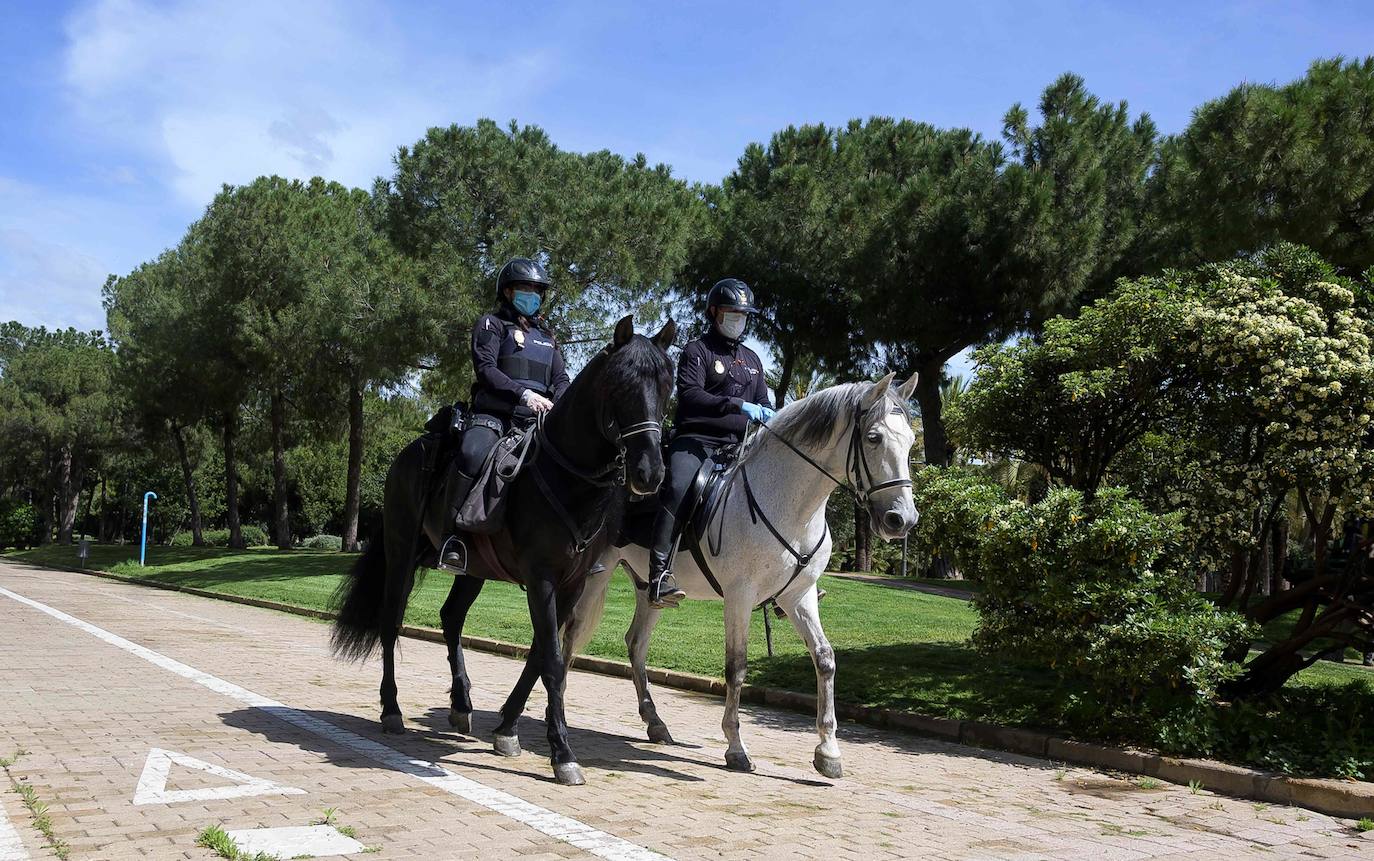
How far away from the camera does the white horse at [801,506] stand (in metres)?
6.96

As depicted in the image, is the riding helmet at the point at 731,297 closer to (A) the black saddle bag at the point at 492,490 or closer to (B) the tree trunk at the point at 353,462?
(A) the black saddle bag at the point at 492,490

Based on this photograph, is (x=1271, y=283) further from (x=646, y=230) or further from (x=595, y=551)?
(x=646, y=230)

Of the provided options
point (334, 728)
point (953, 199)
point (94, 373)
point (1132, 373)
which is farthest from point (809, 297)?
point (94, 373)

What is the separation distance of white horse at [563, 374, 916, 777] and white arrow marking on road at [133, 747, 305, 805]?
307 cm

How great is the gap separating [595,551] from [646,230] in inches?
832

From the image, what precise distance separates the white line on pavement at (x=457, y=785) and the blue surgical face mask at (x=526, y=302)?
321 cm

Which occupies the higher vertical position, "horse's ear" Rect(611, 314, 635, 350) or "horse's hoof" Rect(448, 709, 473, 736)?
"horse's ear" Rect(611, 314, 635, 350)

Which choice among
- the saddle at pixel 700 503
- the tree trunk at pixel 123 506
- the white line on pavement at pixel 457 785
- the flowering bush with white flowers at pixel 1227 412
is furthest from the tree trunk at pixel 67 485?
the saddle at pixel 700 503

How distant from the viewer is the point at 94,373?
57.9 metres

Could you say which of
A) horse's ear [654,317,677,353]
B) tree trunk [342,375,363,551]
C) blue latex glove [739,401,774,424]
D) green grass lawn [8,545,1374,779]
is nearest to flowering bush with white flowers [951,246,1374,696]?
green grass lawn [8,545,1374,779]

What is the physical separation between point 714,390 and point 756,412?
0.39 meters

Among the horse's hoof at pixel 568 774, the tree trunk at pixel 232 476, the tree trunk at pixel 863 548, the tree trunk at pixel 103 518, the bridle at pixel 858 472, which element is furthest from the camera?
the tree trunk at pixel 103 518

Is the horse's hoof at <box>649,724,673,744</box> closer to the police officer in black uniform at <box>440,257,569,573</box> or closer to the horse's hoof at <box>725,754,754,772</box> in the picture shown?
the horse's hoof at <box>725,754,754,772</box>

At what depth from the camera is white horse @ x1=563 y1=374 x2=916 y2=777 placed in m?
6.96
